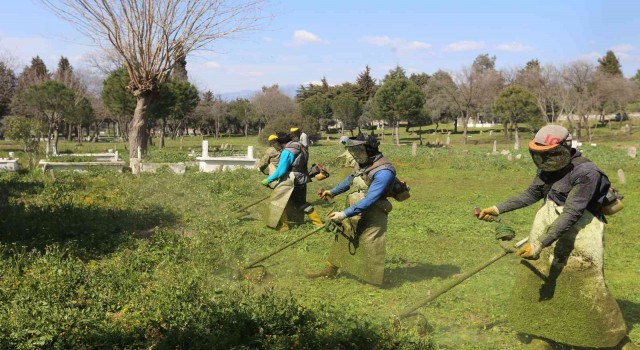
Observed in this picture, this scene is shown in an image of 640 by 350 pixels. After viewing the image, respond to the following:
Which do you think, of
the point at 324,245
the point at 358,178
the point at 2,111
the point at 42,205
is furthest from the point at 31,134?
the point at 2,111

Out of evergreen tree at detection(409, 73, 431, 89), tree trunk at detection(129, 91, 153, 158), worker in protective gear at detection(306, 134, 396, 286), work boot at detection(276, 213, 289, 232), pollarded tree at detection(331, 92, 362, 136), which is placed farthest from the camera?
evergreen tree at detection(409, 73, 431, 89)

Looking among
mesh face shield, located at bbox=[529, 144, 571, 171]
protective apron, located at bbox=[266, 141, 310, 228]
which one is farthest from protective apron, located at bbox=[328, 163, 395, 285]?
protective apron, located at bbox=[266, 141, 310, 228]

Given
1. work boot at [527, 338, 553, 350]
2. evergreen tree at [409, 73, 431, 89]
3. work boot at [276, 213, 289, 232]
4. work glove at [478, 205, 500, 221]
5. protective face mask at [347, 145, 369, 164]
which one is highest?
evergreen tree at [409, 73, 431, 89]

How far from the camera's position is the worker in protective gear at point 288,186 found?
9.66 metres

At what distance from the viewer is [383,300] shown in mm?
6375

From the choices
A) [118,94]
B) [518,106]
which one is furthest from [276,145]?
[518,106]

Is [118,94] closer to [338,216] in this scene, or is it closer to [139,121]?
[139,121]

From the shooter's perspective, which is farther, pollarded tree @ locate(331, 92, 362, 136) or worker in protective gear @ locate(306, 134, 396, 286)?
pollarded tree @ locate(331, 92, 362, 136)

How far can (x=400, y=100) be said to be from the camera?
2068 inches

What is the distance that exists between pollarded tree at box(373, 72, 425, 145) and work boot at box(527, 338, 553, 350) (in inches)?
1898

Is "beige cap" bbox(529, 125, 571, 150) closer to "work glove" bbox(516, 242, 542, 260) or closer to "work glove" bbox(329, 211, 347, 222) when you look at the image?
"work glove" bbox(516, 242, 542, 260)

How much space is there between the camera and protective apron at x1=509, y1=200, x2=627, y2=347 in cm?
463

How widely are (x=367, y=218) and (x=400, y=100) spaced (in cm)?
4729

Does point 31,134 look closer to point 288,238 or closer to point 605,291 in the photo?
point 288,238
